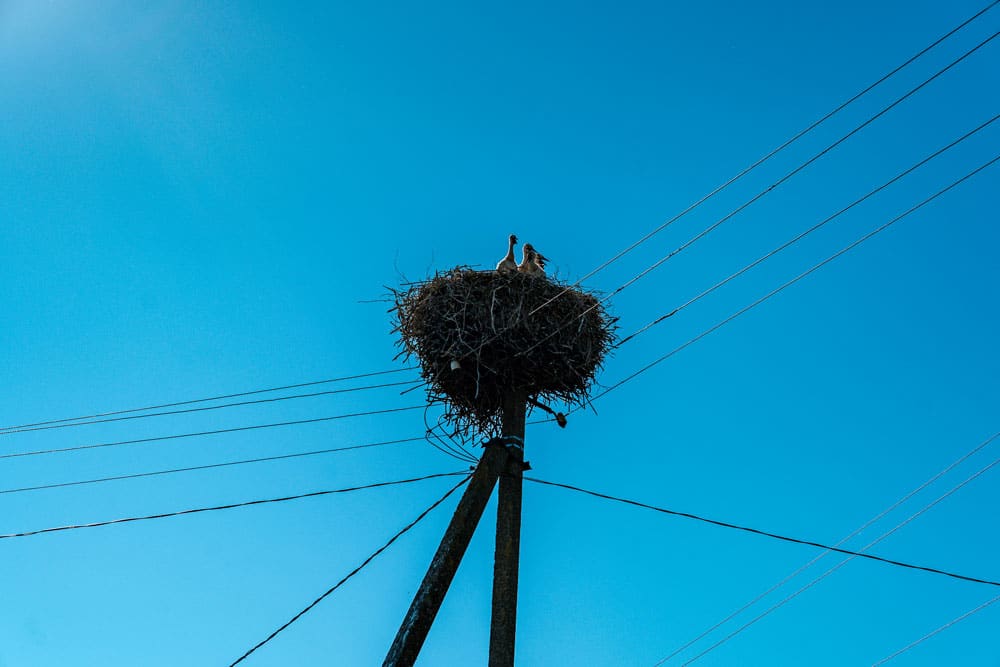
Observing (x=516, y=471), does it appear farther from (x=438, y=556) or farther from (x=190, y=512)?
(x=190, y=512)

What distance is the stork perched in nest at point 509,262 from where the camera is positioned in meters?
10.3

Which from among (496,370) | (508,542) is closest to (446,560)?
(508,542)

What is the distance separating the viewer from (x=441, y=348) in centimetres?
877

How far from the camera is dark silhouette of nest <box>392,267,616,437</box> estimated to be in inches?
329

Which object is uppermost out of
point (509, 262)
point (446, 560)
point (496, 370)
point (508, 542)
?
point (509, 262)

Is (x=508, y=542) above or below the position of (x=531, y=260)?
below

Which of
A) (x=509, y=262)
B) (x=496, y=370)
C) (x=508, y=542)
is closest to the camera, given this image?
(x=508, y=542)

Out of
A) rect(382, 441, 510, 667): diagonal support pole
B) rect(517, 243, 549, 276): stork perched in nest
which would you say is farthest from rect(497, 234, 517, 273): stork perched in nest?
rect(382, 441, 510, 667): diagonal support pole

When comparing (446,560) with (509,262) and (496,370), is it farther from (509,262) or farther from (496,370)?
(509,262)

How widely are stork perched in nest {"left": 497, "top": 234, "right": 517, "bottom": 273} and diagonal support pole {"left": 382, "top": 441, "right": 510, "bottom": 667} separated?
2.79 meters

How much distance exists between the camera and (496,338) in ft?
27.4

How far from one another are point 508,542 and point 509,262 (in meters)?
4.66

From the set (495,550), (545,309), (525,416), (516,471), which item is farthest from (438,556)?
(545,309)

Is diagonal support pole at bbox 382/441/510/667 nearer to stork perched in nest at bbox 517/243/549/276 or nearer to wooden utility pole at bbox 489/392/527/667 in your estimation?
wooden utility pole at bbox 489/392/527/667
